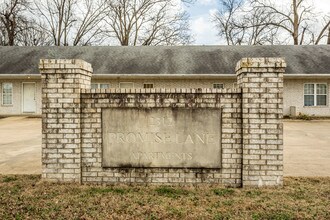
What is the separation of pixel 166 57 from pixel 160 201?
61.7ft

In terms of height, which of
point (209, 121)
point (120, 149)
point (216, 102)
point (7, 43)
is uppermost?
point (7, 43)

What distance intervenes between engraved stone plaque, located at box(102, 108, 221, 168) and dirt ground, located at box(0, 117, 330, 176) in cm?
222

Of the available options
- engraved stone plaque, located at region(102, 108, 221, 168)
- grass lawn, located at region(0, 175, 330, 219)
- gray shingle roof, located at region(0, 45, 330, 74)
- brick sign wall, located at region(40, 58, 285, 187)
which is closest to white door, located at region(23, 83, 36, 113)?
gray shingle roof, located at region(0, 45, 330, 74)

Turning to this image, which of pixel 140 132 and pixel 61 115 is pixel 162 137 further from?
pixel 61 115

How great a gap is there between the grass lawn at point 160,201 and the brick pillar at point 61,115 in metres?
0.52

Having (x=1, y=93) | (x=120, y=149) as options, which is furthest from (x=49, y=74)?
(x=1, y=93)

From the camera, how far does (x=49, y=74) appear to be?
5797 mm

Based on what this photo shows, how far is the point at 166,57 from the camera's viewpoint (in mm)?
22984

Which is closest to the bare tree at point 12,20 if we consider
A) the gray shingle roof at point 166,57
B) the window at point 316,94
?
the gray shingle roof at point 166,57

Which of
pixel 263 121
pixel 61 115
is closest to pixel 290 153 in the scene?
pixel 263 121

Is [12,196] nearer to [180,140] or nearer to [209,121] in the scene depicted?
[180,140]

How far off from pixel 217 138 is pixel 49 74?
3.29 metres

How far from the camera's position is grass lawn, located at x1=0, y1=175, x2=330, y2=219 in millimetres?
4375

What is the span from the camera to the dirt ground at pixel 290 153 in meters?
7.18
